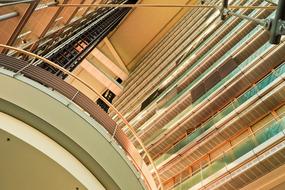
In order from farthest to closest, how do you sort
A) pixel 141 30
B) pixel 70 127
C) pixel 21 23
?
pixel 141 30, pixel 21 23, pixel 70 127

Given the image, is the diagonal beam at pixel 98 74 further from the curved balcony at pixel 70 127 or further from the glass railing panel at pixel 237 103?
the curved balcony at pixel 70 127

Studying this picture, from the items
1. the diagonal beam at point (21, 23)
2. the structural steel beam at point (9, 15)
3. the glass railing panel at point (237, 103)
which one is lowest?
the glass railing panel at point (237, 103)

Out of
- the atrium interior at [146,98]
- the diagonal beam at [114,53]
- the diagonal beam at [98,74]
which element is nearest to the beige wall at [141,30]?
the atrium interior at [146,98]

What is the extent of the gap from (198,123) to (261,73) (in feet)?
14.2

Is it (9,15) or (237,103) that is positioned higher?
(9,15)

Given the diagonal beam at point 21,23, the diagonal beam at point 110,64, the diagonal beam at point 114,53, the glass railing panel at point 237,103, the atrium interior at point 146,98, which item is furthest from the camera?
the diagonal beam at point 114,53

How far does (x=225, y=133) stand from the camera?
15.0 meters

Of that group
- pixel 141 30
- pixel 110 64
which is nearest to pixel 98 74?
pixel 110 64

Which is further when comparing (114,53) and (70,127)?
(114,53)

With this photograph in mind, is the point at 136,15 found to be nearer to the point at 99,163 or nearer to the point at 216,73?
the point at 216,73

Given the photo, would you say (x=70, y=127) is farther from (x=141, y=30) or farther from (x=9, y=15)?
(x=141, y=30)

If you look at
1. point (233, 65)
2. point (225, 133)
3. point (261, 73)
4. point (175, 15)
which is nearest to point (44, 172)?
point (225, 133)

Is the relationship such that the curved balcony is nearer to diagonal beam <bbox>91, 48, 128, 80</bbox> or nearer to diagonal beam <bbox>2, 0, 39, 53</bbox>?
diagonal beam <bbox>2, 0, 39, 53</bbox>

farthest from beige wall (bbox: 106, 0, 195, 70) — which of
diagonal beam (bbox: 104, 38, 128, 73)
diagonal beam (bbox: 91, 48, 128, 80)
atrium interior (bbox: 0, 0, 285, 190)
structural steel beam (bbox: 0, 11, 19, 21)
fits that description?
structural steel beam (bbox: 0, 11, 19, 21)
